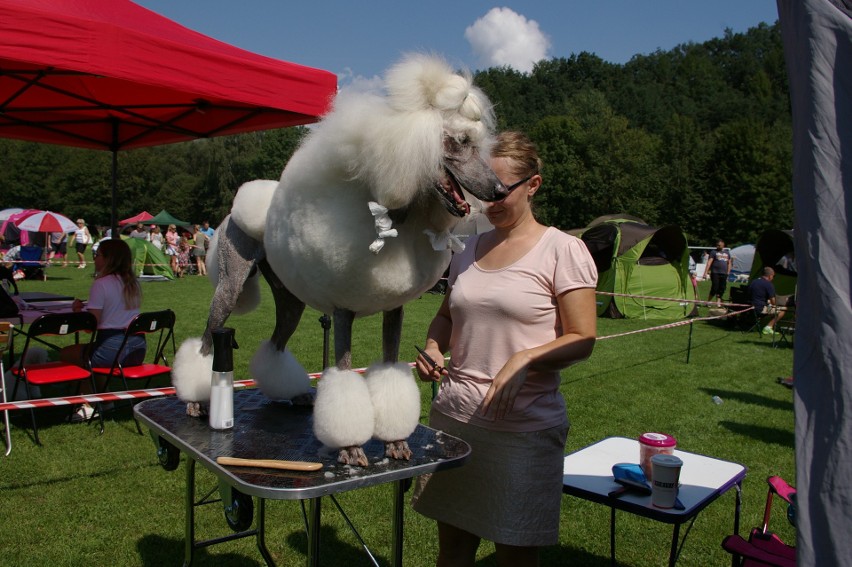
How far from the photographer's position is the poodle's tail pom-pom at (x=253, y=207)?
2.49 m

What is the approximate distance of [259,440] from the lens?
7.26 feet

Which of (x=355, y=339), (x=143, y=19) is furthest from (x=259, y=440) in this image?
(x=355, y=339)

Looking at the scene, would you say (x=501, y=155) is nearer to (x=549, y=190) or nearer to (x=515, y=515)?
(x=515, y=515)

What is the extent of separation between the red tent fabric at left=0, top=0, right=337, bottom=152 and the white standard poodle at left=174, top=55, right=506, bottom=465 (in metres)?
1.53

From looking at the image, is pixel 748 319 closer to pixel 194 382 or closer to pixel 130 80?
pixel 130 80

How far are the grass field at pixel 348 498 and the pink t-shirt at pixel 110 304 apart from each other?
32.7 inches

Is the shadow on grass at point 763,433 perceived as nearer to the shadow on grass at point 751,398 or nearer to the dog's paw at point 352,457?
the shadow on grass at point 751,398

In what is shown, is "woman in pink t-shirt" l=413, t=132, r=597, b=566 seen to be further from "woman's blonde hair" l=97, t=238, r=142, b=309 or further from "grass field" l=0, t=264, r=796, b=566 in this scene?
"woman's blonde hair" l=97, t=238, r=142, b=309

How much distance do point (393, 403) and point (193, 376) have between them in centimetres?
100

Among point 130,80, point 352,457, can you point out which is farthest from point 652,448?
point 130,80

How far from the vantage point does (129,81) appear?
4035mm

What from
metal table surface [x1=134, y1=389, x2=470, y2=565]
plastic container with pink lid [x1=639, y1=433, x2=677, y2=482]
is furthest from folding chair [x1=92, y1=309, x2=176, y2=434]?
plastic container with pink lid [x1=639, y1=433, x2=677, y2=482]

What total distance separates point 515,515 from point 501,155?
117cm

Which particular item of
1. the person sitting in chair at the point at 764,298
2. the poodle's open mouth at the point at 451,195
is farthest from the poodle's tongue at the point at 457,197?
the person sitting in chair at the point at 764,298
